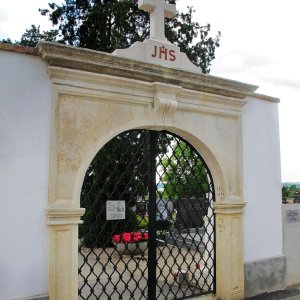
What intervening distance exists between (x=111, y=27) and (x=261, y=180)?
831 cm

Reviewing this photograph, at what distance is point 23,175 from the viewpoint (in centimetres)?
363

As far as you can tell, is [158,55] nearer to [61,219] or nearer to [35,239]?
[61,219]

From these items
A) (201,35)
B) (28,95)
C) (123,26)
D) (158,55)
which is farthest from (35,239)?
(201,35)

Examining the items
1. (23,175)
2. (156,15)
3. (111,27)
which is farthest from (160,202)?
(111,27)

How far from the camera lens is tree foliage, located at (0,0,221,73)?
11.7 metres

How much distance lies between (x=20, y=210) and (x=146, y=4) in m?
2.90

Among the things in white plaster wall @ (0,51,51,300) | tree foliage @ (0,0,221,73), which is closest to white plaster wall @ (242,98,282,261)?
white plaster wall @ (0,51,51,300)

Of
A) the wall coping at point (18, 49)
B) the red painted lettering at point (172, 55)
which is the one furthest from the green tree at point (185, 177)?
the wall coping at point (18, 49)

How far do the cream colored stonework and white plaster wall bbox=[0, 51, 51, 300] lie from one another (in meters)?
0.10

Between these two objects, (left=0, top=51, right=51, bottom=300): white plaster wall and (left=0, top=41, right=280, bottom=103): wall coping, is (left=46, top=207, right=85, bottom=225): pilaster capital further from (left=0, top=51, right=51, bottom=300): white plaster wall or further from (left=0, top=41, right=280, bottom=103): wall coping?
(left=0, top=41, right=280, bottom=103): wall coping

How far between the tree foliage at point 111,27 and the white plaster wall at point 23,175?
8.20 meters

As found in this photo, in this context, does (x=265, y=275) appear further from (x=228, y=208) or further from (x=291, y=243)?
(x=228, y=208)

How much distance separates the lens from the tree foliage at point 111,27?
11711mm

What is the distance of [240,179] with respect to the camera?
5.25 m
